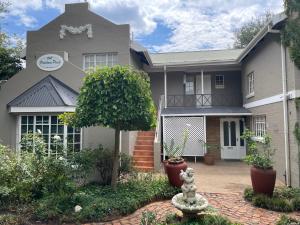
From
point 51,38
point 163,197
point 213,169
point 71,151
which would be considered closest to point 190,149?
point 213,169

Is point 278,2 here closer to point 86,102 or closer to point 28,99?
point 86,102

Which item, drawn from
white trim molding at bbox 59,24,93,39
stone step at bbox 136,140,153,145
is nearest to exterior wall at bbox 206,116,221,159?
stone step at bbox 136,140,153,145

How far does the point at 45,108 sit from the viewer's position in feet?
32.6

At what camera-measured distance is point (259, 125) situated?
1376 cm

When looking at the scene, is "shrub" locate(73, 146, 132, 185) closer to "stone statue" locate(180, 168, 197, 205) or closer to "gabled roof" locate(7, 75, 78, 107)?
"gabled roof" locate(7, 75, 78, 107)

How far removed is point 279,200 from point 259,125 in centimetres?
701

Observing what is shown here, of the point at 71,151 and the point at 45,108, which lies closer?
the point at 71,151

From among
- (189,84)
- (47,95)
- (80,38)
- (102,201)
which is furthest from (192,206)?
(189,84)

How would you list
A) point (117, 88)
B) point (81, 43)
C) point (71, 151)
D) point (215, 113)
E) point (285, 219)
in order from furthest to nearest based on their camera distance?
point (215, 113)
point (81, 43)
point (71, 151)
point (117, 88)
point (285, 219)

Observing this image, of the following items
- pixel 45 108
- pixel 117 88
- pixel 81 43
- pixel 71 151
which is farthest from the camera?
pixel 81 43

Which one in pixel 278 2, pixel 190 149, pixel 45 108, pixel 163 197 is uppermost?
pixel 278 2

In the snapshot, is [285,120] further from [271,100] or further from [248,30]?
[248,30]

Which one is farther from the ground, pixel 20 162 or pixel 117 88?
pixel 117 88

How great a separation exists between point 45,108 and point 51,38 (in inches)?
249
